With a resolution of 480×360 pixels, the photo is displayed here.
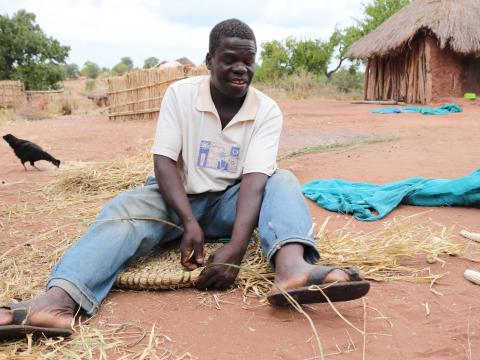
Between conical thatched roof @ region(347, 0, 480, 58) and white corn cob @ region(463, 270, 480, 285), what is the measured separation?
37.2ft

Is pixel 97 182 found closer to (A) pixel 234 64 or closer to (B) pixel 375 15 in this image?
(A) pixel 234 64

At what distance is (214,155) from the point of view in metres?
2.22

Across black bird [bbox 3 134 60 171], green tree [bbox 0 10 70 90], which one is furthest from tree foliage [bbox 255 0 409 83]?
black bird [bbox 3 134 60 171]

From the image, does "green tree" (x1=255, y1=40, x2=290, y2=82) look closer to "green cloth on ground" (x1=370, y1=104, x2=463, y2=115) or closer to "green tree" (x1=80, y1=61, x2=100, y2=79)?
"green cloth on ground" (x1=370, y1=104, x2=463, y2=115)

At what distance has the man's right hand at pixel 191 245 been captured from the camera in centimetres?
198

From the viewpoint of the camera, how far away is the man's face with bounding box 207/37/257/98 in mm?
2080

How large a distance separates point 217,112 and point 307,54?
85.7ft

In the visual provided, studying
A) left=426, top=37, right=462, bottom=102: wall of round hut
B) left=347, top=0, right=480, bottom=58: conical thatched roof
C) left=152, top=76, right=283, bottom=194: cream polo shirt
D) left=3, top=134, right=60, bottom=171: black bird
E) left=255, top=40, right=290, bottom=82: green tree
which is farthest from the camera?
left=255, top=40, right=290, bottom=82: green tree

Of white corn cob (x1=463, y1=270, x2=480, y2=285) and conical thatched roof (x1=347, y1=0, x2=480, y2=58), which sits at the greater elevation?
conical thatched roof (x1=347, y1=0, x2=480, y2=58)

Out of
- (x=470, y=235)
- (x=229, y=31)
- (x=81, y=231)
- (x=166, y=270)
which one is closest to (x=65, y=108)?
(x=81, y=231)

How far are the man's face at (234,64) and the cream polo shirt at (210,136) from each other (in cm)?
13

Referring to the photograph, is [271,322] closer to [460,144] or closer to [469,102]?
[460,144]

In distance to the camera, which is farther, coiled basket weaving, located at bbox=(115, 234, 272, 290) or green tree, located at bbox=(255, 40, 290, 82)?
green tree, located at bbox=(255, 40, 290, 82)

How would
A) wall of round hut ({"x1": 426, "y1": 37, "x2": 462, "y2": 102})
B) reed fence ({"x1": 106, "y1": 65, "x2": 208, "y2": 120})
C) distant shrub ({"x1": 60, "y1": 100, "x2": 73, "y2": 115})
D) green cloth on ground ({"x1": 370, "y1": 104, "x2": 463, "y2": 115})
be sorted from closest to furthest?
1. green cloth on ground ({"x1": 370, "y1": 104, "x2": 463, "y2": 115})
2. reed fence ({"x1": 106, "y1": 65, "x2": 208, "y2": 120})
3. wall of round hut ({"x1": 426, "y1": 37, "x2": 462, "y2": 102})
4. distant shrub ({"x1": 60, "y1": 100, "x2": 73, "y2": 115})
